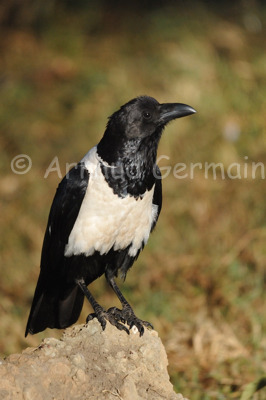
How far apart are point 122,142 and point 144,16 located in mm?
6966

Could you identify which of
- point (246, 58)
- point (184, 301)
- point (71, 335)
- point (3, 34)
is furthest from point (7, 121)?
point (71, 335)

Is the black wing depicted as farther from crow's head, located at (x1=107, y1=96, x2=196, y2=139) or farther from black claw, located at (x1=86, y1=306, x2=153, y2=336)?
black claw, located at (x1=86, y1=306, x2=153, y2=336)

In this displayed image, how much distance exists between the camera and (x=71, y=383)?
8.98ft

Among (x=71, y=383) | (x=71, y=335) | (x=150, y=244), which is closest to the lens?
(x=71, y=383)

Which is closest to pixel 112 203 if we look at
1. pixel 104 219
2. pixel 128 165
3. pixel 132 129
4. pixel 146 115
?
pixel 104 219

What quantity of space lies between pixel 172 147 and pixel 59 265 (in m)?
4.25

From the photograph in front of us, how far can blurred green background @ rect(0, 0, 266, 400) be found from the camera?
5141mm

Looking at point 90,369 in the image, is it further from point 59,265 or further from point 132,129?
point 132,129

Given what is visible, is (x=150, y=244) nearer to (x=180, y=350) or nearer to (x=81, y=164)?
(x=180, y=350)

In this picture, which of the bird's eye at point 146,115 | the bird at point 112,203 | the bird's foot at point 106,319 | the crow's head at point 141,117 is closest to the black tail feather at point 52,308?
the bird at point 112,203

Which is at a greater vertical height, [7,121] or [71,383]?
[7,121]

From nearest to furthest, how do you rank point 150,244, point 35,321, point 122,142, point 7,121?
point 122,142 < point 35,321 < point 150,244 < point 7,121

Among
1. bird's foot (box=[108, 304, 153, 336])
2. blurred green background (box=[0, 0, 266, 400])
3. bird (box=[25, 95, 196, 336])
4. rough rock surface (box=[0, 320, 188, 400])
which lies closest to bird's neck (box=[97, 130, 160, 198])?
bird (box=[25, 95, 196, 336])

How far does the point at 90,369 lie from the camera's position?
Result: 9.42ft
